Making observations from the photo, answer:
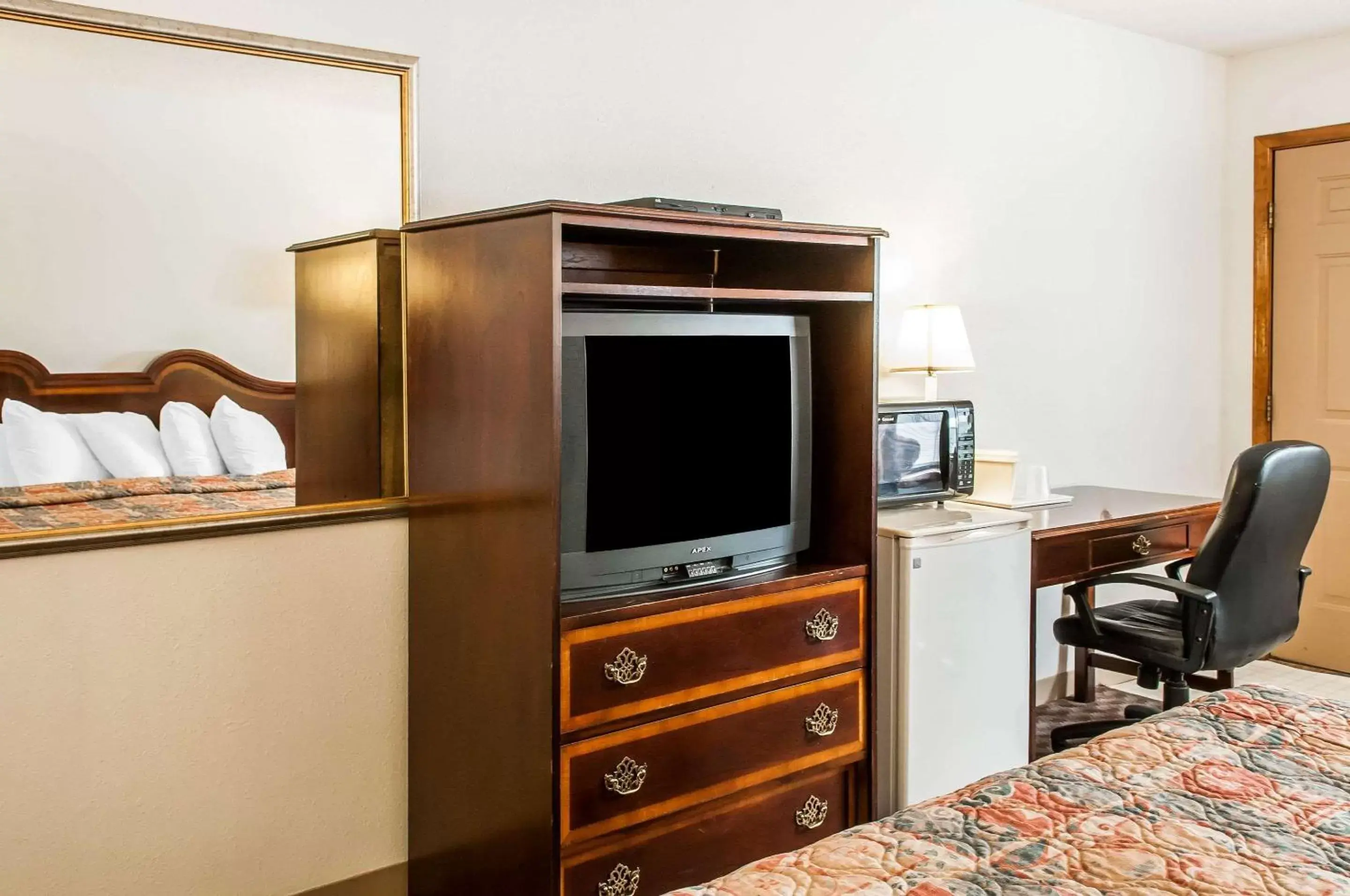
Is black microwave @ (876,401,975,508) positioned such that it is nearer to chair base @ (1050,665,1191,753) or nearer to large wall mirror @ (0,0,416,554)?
chair base @ (1050,665,1191,753)

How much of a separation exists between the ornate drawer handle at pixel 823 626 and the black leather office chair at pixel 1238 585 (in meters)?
1.10

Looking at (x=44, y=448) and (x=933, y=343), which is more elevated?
(x=933, y=343)

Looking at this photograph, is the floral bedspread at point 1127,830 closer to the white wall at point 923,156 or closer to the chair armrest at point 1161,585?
the chair armrest at point 1161,585

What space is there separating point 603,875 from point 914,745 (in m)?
0.96

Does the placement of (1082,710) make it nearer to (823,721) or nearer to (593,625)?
(823,721)

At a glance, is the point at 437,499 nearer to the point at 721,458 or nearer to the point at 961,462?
the point at 721,458

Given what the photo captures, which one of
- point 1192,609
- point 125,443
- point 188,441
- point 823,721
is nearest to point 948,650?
point 823,721

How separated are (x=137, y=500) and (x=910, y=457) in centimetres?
204

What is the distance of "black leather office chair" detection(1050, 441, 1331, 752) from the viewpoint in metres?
2.96

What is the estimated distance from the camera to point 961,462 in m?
3.38

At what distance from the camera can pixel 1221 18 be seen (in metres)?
3.99

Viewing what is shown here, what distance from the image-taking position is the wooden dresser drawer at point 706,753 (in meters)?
2.10

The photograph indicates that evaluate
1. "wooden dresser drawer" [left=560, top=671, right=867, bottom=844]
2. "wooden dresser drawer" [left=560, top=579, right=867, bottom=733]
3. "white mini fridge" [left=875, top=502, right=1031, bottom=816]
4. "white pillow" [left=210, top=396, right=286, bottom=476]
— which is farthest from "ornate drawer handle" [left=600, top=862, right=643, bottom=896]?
"white pillow" [left=210, top=396, right=286, bottom=476]

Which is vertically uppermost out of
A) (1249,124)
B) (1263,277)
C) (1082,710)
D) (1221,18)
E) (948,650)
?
→ (1221,18)
